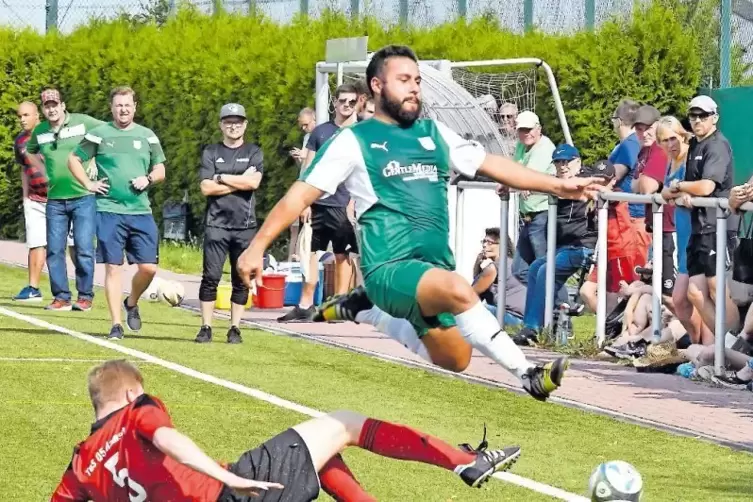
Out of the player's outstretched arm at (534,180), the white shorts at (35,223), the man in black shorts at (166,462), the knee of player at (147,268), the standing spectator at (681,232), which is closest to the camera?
the man in black shorts at (166,462)

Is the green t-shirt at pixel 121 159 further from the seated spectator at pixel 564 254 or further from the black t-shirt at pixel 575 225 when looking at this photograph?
the black t-shirt at pixel 575 225

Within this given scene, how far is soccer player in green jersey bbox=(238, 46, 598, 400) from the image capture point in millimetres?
7781

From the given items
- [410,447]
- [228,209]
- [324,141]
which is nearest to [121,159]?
[228,209]

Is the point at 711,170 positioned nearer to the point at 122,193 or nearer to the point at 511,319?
the point at 511,319

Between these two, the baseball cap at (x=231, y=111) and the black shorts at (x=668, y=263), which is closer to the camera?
the black shorts at (x=668, y=263)

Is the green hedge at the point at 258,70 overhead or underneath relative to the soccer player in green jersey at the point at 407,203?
overhead

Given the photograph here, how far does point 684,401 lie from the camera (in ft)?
39.3

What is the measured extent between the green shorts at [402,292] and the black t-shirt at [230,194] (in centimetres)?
720

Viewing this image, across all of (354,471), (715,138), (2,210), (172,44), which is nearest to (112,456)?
(354,471)

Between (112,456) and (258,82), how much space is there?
18.6m

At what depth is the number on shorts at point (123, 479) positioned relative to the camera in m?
6.75

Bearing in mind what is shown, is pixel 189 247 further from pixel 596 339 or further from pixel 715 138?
pixel 715 138

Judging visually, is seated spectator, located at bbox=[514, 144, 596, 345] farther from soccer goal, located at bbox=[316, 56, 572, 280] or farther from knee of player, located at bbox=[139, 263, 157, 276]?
knee of player, located at bbox=[139, 263, 157, 276]

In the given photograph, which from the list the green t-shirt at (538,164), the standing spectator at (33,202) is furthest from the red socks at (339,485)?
the standing spectator at (33,202)
